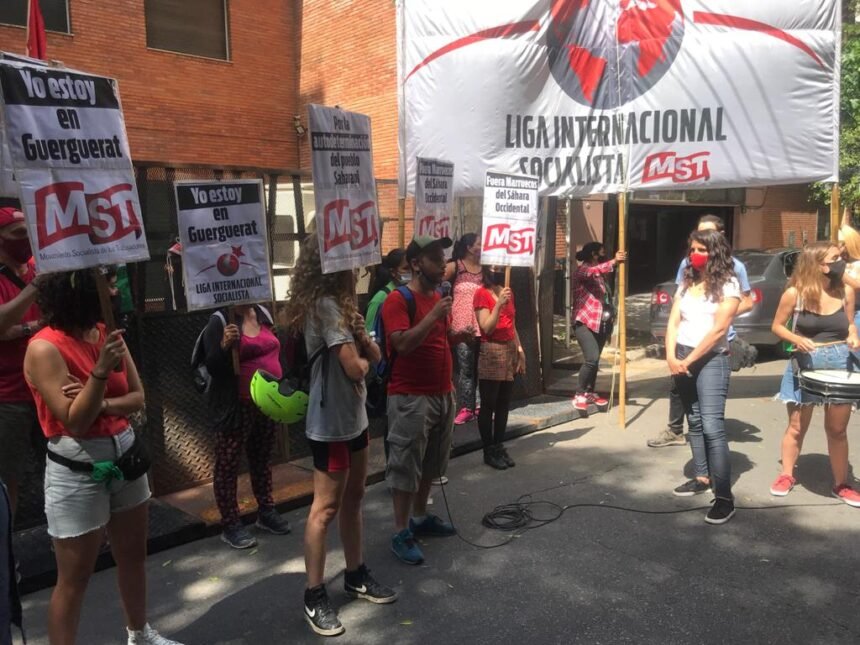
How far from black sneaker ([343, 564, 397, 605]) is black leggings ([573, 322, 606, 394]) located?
452 centimetres

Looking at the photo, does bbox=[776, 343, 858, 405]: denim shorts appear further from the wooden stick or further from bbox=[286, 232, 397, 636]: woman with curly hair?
bbox=[286, 232, 397, 636]: woman with curly hair

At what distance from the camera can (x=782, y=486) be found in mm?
5387

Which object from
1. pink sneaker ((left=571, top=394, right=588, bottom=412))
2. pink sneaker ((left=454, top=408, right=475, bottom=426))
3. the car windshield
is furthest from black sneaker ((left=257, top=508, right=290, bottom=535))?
the car windshield

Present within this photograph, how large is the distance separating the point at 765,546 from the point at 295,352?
10.1 feet

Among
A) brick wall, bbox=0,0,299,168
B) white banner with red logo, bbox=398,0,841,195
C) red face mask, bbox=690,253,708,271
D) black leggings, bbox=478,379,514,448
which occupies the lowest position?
black leggings, bbox=478,379,514,448

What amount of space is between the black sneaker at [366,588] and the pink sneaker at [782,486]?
3.05 m

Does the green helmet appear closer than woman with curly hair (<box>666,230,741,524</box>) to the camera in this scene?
Yes

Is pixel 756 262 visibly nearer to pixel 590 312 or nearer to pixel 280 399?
pixel 590 312

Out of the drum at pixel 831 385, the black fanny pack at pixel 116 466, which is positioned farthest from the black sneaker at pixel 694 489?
the black fanny pack at pixel 116 466

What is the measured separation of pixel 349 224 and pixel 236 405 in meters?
1.41

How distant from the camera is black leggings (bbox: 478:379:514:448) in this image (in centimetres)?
621

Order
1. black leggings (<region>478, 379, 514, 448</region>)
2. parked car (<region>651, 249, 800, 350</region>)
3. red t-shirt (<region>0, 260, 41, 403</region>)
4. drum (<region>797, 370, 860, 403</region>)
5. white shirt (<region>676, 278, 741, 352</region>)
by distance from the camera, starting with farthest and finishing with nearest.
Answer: parked car (<region>651, 249, 800, 350</region>) < black leggings (<region>478, 379, 514, 448</region>) < white shirt (<region>676, 278, 741, 352</region>) < drum (<region>797, 370, 860, 403</region>) < red t-shirt (<region>0, 260, 41, 403</region>)

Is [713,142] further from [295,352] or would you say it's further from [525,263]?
[295,352]

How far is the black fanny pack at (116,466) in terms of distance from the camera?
2.95 m
